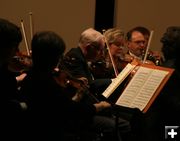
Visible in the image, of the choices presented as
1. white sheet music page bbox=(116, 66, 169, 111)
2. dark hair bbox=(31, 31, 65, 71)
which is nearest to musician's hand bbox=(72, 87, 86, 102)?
white sheet music page bbox=(116, 66, 169, 111)

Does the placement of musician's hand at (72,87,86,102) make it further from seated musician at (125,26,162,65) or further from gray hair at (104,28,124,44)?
seated musician at (125,26,162,65)

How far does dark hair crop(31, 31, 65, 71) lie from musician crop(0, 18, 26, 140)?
0.12 m

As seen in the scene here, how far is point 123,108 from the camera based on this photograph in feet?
9.23

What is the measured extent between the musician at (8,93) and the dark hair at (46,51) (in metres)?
0.12

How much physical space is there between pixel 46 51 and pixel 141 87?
747mm

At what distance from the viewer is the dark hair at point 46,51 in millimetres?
2514

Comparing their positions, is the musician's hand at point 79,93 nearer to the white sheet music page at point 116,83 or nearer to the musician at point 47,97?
the white sheet music page at point 116,83

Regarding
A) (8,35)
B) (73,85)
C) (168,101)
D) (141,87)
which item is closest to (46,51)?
(8,35)

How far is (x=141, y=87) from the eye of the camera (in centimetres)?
293

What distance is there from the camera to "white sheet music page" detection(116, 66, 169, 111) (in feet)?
9.34

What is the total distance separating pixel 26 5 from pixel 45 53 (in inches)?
133

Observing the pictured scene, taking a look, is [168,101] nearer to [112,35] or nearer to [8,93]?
[8,93]

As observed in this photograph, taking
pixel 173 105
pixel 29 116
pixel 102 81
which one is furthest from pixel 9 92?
pixel 102 81

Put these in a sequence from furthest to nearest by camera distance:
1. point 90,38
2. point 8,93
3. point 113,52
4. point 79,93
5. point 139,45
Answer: point 139,45
point 113,52
point 90,38
point 79,93
point 8,93
